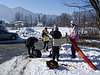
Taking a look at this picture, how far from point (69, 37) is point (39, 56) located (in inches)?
86.9

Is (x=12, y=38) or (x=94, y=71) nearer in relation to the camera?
(x=94, y=71)

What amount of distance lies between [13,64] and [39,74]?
6.72 ft

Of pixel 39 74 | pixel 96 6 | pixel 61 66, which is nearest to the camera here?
pixel 39 74

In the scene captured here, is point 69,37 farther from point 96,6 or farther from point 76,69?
point 96,6

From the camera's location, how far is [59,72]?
5.61 m

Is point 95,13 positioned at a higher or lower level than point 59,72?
higher

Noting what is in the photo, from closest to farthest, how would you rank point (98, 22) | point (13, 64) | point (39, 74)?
point (39, 74) < point (13, 64) < point (98, 22)

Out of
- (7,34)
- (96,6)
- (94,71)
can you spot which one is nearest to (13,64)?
(94,71)

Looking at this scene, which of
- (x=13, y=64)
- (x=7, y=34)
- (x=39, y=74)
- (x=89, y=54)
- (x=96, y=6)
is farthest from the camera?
(x=7, y=34)

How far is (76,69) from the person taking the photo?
6047 mm

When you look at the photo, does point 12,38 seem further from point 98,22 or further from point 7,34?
point 98,22

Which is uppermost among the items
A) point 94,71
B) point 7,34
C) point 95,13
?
point 95,13

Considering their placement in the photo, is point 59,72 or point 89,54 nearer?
point 59,72

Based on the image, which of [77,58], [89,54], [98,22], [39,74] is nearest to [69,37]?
[77,58]
